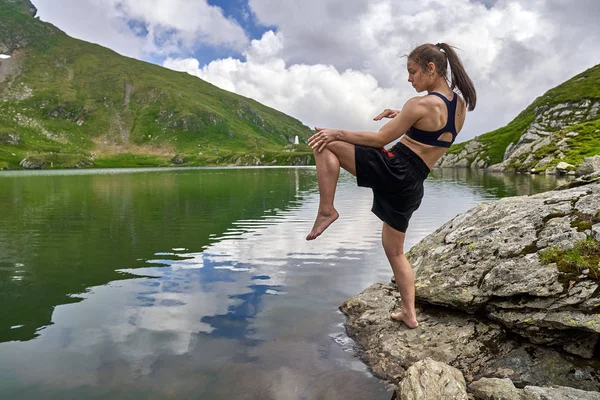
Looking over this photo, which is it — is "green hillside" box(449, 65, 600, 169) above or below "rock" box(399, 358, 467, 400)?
above

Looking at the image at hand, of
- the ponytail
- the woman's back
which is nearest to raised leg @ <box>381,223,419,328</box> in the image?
the woman's back

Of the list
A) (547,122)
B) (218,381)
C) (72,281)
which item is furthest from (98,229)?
(547,122)

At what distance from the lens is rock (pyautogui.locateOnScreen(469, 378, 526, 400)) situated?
544cm

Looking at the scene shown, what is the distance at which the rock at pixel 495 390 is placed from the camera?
5.44 m

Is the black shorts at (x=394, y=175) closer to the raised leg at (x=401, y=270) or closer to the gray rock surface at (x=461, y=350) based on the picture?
the raised leg at (x=401, y=270)

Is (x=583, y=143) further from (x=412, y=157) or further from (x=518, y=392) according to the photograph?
(x=518, y=392)

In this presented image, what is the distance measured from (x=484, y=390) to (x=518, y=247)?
124 inches

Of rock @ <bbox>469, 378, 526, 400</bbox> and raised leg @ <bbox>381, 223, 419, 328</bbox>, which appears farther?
raised leg @ <bbox>381, 223, 419, 328</bbox>

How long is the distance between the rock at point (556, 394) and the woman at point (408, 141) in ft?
10.6

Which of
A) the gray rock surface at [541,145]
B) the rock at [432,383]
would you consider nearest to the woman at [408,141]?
the rock at [432,383]

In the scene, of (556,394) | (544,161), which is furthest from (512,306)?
(544,161)

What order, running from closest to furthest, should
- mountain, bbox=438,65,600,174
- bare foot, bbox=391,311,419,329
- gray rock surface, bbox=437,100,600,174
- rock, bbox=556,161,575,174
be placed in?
bare foot, bbox=391,311,419,329 → rock, bbox=556,161,575,174 → mountain, bbox=438,65,600,174 → gray rock surface, bbox=437,100,600,174

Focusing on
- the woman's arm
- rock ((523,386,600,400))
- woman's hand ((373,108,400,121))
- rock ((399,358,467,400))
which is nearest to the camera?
rock ((523,386,600,400))

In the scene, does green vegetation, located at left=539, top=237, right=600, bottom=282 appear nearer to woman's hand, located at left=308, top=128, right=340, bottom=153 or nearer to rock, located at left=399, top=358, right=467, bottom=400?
rock, located at left=399, top=358, right=467, bottom=400
